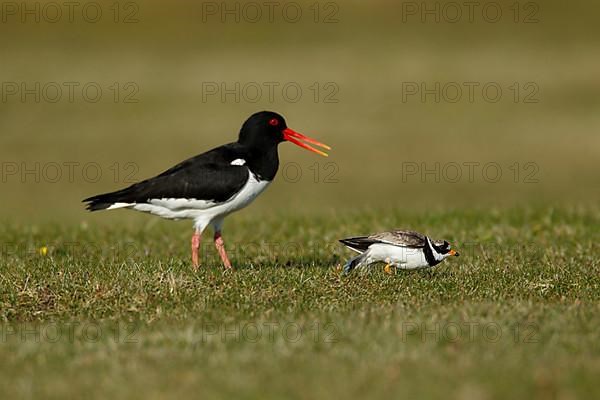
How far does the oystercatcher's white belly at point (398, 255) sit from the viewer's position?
1158cm

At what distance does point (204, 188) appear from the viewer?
1257cm

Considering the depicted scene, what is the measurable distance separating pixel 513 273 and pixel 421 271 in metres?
1.30

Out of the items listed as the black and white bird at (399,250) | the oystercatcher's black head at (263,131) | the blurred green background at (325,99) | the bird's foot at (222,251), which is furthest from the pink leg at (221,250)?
the blurred green background at (325,99)

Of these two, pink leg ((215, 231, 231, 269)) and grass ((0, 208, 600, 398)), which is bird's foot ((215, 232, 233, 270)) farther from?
grass ((0, 208, 600, 398))

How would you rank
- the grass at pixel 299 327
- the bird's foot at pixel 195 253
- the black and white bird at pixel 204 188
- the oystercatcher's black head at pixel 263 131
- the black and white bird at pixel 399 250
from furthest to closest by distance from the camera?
1. the oystercatcher's black head at pixel 263 131
2. the black and white bird at pixel 204 188
3. the bird's foot at pixel 195 253
4. the black and white bird at pixel 399 250
5. the grass at pixel 299 327

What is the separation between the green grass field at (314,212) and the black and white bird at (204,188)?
87cm

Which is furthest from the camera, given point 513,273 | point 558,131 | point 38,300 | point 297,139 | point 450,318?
point 558,131

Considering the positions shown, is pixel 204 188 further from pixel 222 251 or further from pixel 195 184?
pixel 222 251

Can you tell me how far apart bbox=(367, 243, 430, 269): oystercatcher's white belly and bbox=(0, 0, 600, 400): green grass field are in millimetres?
225

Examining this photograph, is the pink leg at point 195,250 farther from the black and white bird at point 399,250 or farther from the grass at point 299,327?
the black and white bird at point 399,250

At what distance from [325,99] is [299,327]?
3361 cm

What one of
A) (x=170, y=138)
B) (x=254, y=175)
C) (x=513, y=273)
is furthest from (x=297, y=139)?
(x=170, y=138)

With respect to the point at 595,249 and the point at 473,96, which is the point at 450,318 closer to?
the point at 595,249

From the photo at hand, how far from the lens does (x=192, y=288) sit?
10266 mm
